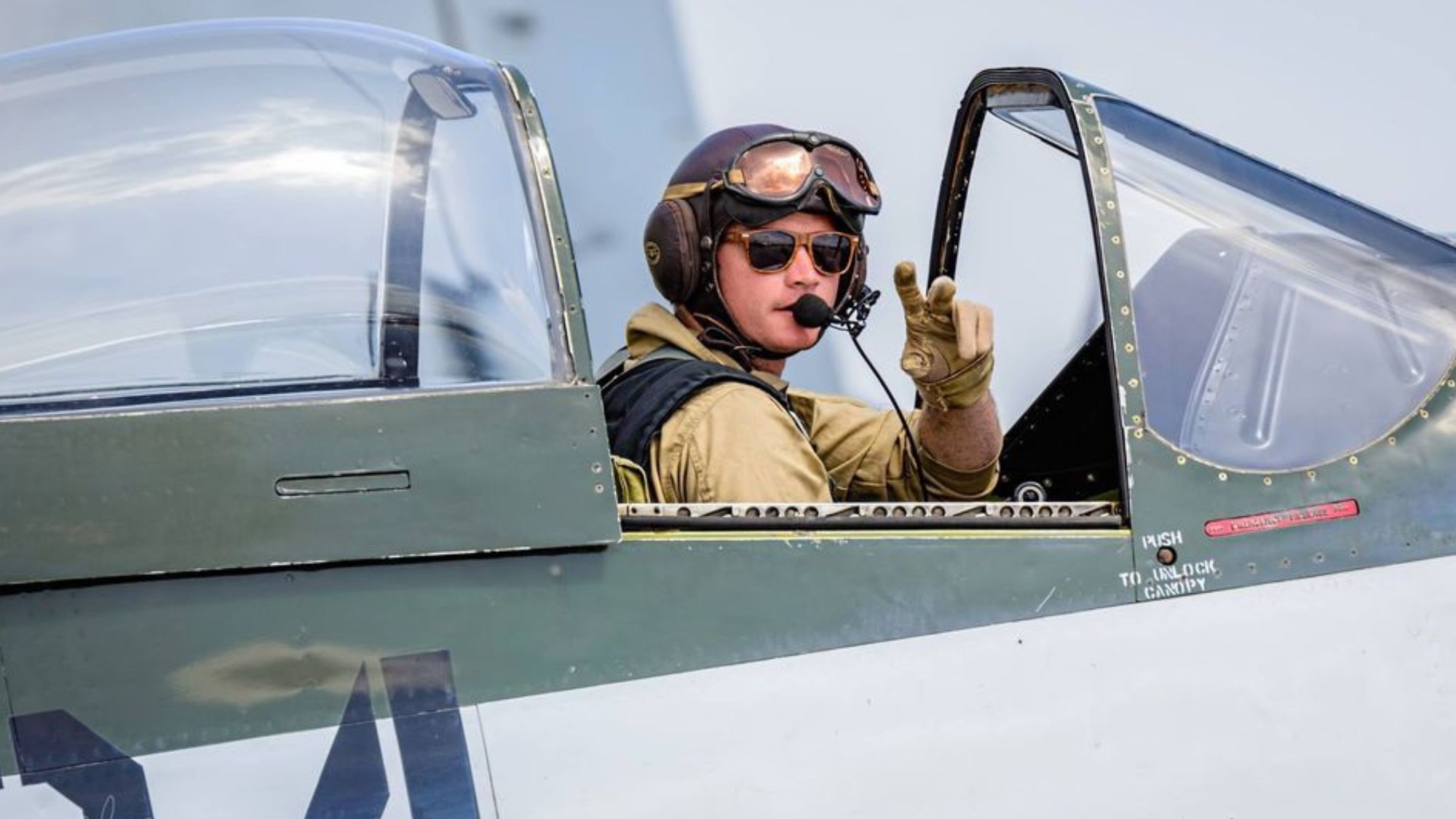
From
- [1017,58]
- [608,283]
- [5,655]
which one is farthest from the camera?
[1017,58]

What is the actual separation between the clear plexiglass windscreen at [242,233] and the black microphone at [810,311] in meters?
0.72

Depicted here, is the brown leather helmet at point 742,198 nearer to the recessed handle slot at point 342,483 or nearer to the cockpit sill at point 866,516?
the cockpit sill at point 866,516

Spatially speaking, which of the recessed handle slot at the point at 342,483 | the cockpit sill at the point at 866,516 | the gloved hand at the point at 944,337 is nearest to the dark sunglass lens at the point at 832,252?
the gloved hand at the point at 944,337

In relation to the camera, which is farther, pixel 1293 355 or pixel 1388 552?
pixel 1293 355

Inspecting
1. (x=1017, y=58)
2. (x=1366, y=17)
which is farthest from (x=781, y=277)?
(x=1366, y=17)

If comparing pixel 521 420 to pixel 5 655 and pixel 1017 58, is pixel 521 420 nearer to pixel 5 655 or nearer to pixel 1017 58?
pixel 5 655

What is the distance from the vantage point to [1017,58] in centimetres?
745

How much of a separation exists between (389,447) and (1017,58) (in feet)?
18.9

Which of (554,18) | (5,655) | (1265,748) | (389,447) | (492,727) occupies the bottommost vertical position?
(1265,748)

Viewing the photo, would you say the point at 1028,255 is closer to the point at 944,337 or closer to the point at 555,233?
the point at 944,337

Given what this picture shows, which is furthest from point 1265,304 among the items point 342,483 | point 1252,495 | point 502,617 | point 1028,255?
point 1028,255

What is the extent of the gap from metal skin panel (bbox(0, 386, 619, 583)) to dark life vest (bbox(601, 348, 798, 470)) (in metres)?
0.39

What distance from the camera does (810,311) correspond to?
9.73ft

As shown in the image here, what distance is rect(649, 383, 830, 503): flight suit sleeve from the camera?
257 cm
